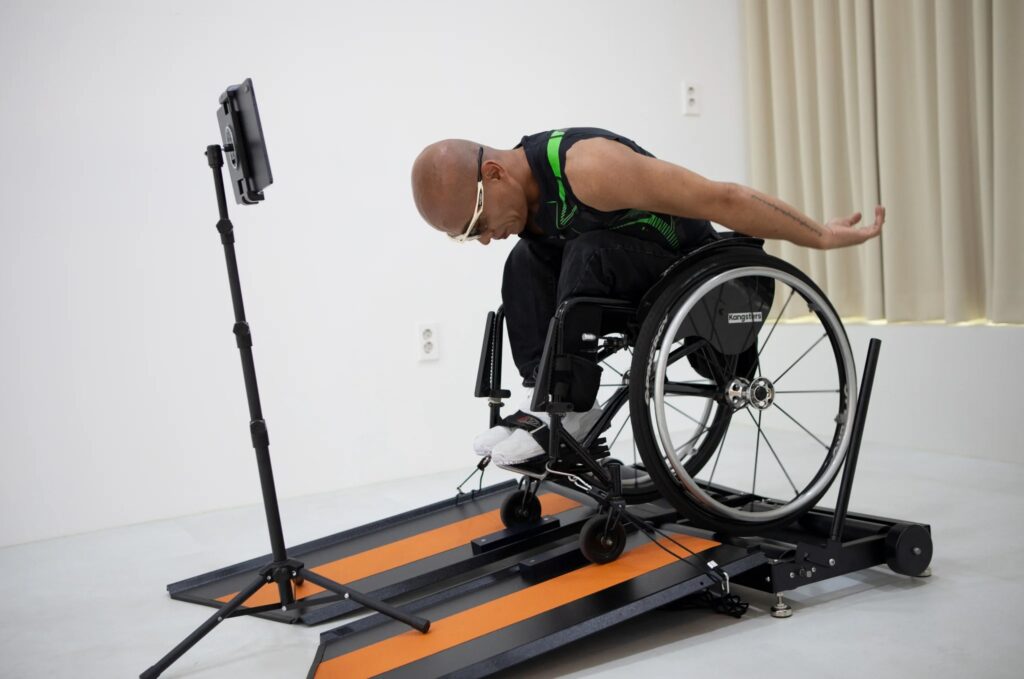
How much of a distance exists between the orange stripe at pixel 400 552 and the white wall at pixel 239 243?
41.2 inches

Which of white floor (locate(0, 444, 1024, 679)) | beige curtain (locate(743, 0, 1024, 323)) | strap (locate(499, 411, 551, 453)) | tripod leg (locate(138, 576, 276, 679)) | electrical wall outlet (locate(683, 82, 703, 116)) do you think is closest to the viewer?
Result: white floor (locate(0, 444, 1024, 679))

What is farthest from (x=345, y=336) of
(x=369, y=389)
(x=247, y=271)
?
(x=247, y=271)

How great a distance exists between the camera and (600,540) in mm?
1672

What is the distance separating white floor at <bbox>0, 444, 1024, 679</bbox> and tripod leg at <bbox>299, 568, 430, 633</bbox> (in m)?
0.13

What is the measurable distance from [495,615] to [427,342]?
175 centimetres

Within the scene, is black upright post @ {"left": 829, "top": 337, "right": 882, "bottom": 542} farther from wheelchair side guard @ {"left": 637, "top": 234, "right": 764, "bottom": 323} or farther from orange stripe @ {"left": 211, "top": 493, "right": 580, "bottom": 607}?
orange stripe @ {"left": 211, "top": 493, "right": 580, "bottom": 607}

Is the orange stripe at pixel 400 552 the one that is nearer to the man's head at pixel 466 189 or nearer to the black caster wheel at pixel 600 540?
the black caster wheel at pixel 600 540

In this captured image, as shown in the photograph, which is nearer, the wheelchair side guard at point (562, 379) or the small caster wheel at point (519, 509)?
the wheelchair side guard at point (562, 379)

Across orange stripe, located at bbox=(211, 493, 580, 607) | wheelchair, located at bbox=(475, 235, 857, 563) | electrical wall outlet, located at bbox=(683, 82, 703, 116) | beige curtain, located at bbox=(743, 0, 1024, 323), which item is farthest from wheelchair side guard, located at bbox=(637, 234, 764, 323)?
electrical wall outlet, located at bbox=(683, 82, 703, 116)

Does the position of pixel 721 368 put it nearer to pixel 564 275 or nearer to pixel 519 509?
A: pixel 564 275

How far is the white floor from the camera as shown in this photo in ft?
4.67

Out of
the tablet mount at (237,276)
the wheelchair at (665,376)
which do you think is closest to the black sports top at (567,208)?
the wheelchair at (665,376)

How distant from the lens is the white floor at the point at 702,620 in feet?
4.67

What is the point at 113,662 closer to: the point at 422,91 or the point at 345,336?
the point at 345,336
